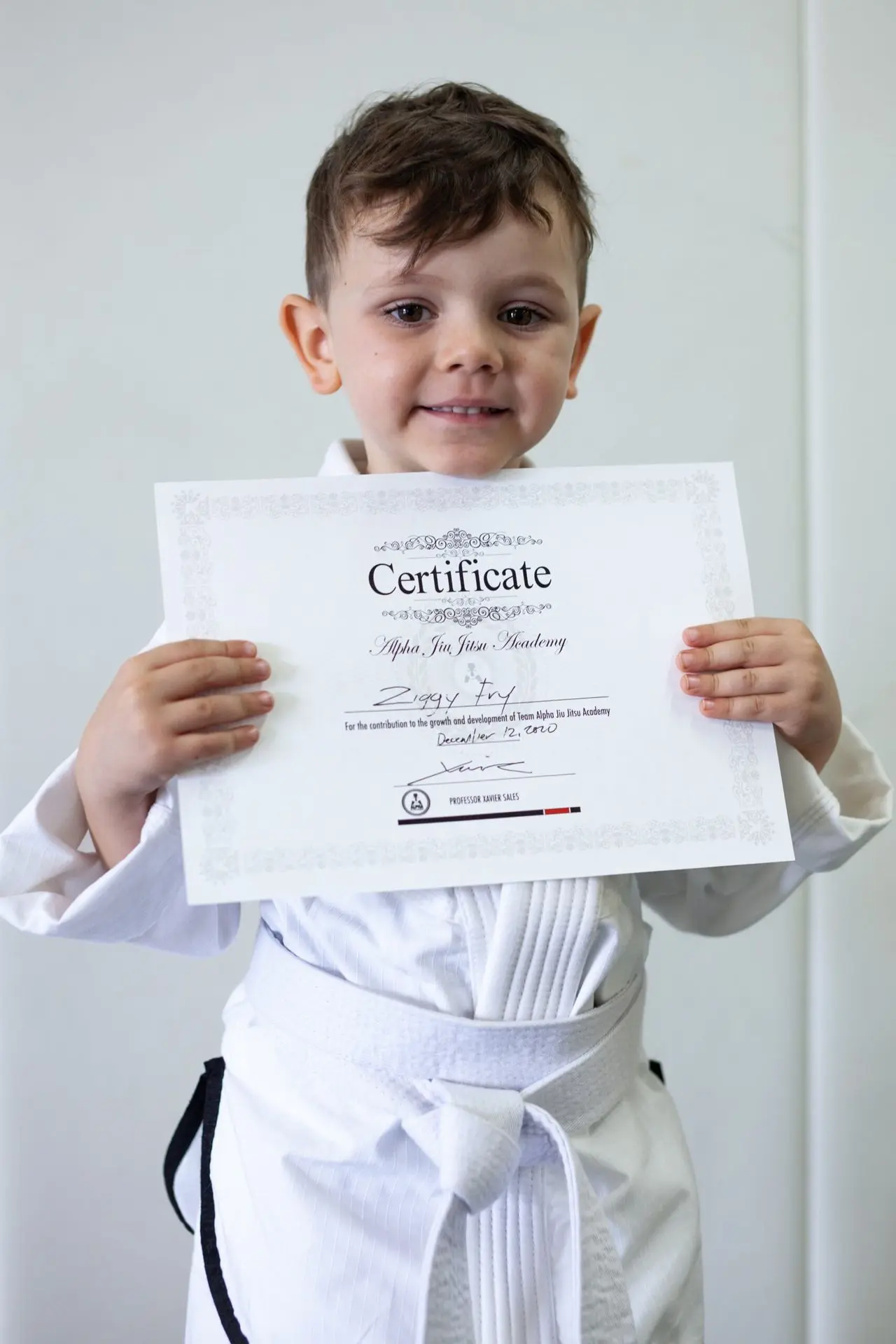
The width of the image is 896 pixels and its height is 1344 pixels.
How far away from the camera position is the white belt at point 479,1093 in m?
0.66

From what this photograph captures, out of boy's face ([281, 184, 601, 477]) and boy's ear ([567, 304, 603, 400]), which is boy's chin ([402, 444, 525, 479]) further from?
boy's ear ([567, 304, 603, 400])

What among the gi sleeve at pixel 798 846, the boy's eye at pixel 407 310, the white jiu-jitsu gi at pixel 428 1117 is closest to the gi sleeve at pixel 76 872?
the white jiu-jitsu gi at pixel 428 1117

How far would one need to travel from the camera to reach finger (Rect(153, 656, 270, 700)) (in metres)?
0.68

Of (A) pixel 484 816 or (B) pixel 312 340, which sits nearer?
(A) pixel 484 816

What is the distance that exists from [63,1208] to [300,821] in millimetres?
845

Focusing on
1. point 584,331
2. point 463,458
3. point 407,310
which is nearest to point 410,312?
point 407,310

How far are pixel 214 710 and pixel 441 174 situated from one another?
36 cm

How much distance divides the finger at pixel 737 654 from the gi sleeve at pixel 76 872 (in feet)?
1.09

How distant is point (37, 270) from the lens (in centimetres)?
122

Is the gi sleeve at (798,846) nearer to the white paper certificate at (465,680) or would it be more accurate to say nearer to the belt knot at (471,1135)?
the white paper certificate at (465,680)

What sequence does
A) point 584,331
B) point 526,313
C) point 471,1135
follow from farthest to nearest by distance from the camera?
point 584,331 < point 526,313 < point 471,1135

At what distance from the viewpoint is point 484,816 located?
702mm
